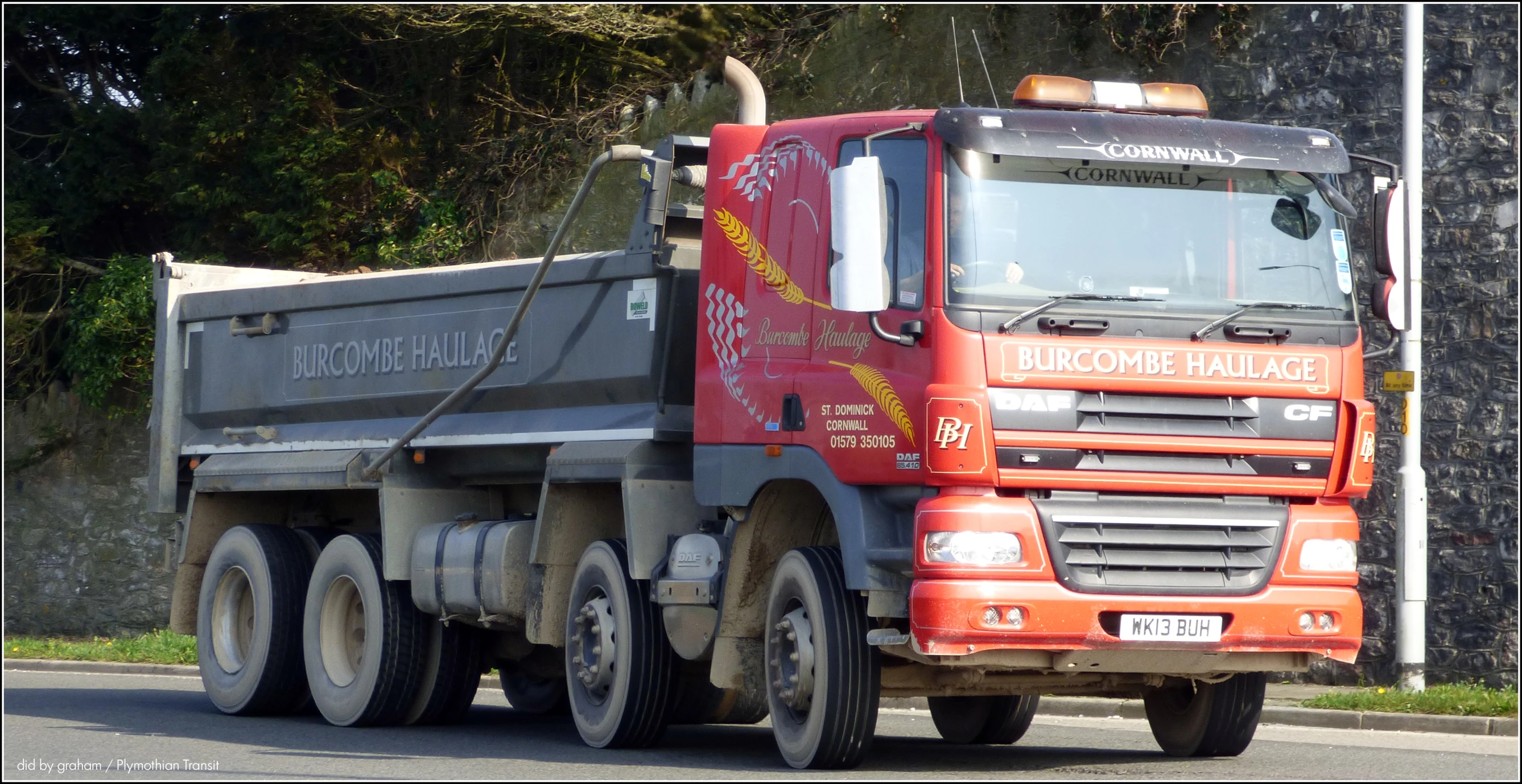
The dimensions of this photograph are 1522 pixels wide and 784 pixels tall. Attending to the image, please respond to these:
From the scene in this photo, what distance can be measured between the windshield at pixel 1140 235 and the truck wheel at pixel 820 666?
4.74ft

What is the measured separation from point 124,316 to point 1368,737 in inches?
618

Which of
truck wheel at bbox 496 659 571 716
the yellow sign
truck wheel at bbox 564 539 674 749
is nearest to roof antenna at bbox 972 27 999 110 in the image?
truck wheel at bbox 564 539 674 749

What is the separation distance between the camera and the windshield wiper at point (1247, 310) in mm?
8078

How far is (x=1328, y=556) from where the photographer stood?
8273 mm

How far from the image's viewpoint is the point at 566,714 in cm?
1295

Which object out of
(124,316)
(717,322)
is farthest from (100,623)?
(717,322)

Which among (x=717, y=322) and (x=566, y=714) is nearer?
(x=717, y=322)

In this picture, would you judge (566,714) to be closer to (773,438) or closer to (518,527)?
(518,527)

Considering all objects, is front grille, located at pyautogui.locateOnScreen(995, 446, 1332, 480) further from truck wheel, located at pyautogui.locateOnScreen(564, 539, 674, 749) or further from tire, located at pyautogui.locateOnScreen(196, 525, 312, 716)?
tire, located at pyautogui.locateOnScreen(196, 525, 312, 716)

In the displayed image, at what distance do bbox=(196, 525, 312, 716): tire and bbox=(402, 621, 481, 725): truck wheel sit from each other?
1141 mm

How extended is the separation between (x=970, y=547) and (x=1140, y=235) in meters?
1.59

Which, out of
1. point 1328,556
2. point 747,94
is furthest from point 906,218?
point 1328,556

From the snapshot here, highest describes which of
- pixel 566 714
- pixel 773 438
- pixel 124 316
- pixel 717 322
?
pixel 124 316

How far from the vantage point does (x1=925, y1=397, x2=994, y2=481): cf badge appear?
780cm
